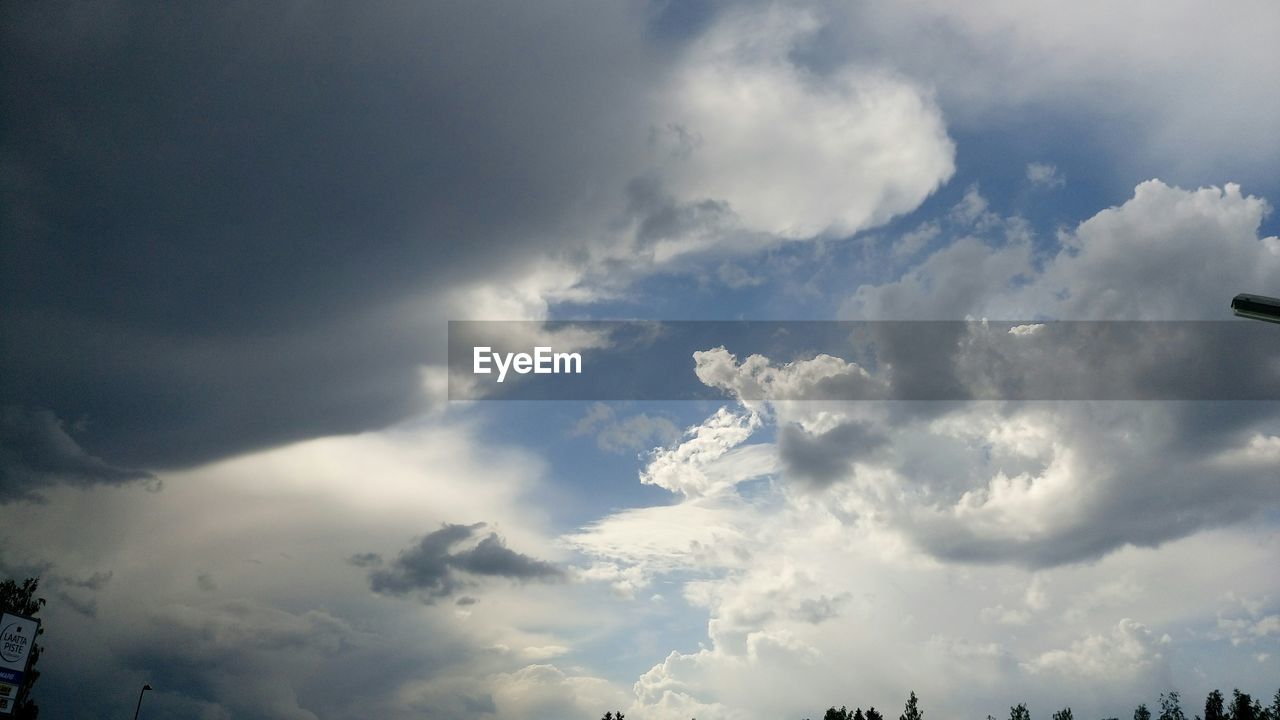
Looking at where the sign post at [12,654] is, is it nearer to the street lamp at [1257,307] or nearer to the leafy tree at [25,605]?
the leafy tree at [25,605]

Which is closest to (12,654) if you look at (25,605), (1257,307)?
(25,605)

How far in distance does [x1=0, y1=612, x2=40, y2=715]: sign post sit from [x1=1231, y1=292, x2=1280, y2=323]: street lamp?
8815 cm

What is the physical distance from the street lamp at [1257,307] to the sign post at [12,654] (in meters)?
88.1

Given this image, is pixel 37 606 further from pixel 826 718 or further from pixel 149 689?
pixel 826 718

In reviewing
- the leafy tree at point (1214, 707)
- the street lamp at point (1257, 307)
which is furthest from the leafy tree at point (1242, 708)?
the street lamp at point (1257, 307)

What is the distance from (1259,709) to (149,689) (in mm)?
137474

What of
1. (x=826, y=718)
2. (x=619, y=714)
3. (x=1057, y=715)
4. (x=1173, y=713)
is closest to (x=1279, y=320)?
(x=826, y=718)

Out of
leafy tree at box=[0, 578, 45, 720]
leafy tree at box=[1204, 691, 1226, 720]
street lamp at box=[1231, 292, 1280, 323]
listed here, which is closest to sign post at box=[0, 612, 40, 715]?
leafy tree at box=[0, 578, 45, 720]

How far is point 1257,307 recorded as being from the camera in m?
8.88

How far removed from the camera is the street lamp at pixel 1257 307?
348 inches

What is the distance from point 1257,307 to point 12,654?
294 ft

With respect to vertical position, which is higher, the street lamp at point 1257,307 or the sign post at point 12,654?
the sign post at point 12,654

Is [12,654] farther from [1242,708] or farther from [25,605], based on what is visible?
[1242,708]

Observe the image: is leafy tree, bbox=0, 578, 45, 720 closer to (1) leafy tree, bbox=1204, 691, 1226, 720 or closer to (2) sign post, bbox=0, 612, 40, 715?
(2) sign post, bbox=0, 612, 40, 715
